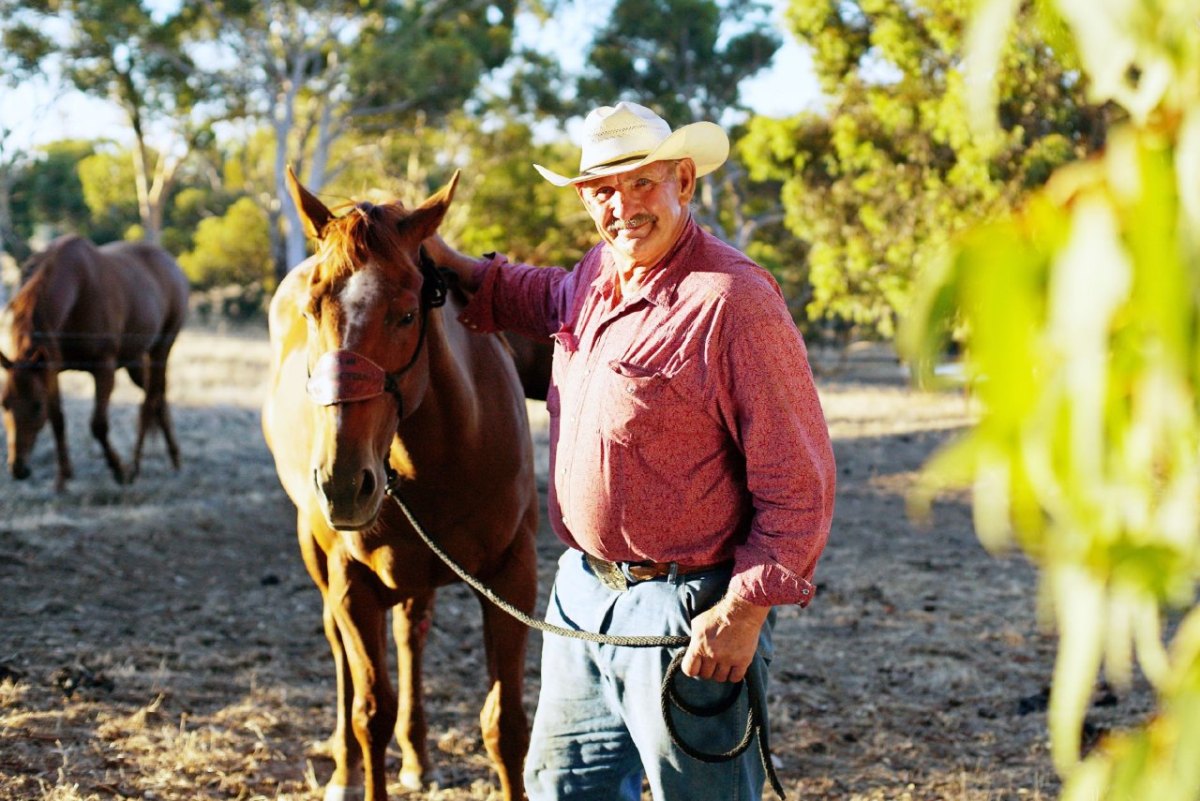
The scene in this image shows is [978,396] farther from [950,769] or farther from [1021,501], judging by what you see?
[950,769]

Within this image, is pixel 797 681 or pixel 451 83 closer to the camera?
pixel 797 681

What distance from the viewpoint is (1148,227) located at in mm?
701

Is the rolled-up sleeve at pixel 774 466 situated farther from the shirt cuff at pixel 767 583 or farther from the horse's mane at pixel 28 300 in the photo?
the horse's mane at pixel 28 300

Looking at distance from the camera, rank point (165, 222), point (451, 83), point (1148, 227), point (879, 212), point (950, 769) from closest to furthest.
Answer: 1. point (1148, 227)
2. point (950, 769)
3. point (879, 212)
4. point (451, 83)
5. point (165, 222)

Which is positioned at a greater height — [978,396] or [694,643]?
[978,396]

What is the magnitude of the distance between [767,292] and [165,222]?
4076 centimetres

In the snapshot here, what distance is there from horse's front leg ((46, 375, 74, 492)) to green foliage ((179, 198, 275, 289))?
2567 centimetres

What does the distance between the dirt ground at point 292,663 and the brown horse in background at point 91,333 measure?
570 millimetres

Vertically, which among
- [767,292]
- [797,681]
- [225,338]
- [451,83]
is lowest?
[225,338]

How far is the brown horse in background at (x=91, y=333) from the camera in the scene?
9.13 metres

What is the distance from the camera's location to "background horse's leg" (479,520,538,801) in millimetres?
3709

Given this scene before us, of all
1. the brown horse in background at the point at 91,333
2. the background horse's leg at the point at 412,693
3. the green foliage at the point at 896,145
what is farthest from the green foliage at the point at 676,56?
the background horse's leg at the point at 412,693

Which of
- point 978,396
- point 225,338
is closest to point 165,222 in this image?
point 225,338

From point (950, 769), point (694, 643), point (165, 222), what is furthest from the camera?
point (165, 222)
